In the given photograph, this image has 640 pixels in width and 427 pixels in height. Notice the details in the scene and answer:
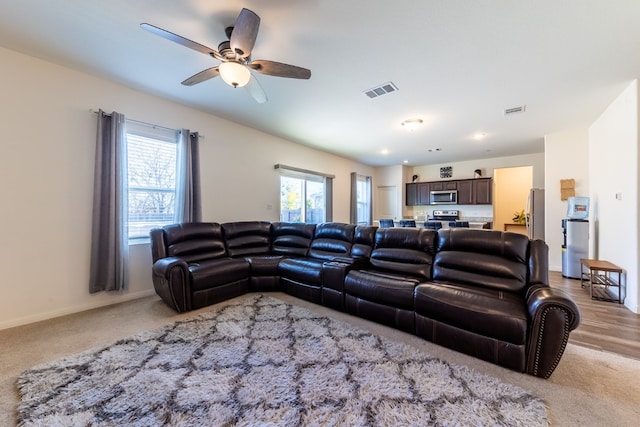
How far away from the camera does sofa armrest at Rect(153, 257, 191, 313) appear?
2799 millimetres

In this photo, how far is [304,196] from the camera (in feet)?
20.5

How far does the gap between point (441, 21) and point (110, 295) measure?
15.0 feet

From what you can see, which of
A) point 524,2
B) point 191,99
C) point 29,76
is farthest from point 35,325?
point 524,2

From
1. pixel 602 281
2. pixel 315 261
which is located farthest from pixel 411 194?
pixel 315 261

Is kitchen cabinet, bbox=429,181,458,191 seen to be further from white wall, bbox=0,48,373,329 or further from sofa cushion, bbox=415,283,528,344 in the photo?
white wall, bbox=0,48,373,329

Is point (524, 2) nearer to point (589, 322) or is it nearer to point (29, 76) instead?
point (589, 322)

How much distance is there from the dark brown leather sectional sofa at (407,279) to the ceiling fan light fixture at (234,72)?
6.55ft

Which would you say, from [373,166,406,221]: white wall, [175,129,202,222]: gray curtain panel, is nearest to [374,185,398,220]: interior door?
[373,166,406,221]: white wall

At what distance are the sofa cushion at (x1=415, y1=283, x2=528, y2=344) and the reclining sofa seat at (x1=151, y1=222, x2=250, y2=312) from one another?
7.50 feet

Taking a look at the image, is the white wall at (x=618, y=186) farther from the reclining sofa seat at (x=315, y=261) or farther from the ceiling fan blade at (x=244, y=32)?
the ceiling fan blade at (x=244, y=32)

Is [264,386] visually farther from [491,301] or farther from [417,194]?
[417,194]

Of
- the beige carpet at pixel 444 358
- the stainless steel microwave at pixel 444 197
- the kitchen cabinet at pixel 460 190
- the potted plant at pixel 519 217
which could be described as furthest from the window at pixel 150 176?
the potted plant at pixel 519 217

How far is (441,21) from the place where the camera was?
2.04m

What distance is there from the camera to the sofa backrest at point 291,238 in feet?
14.0
